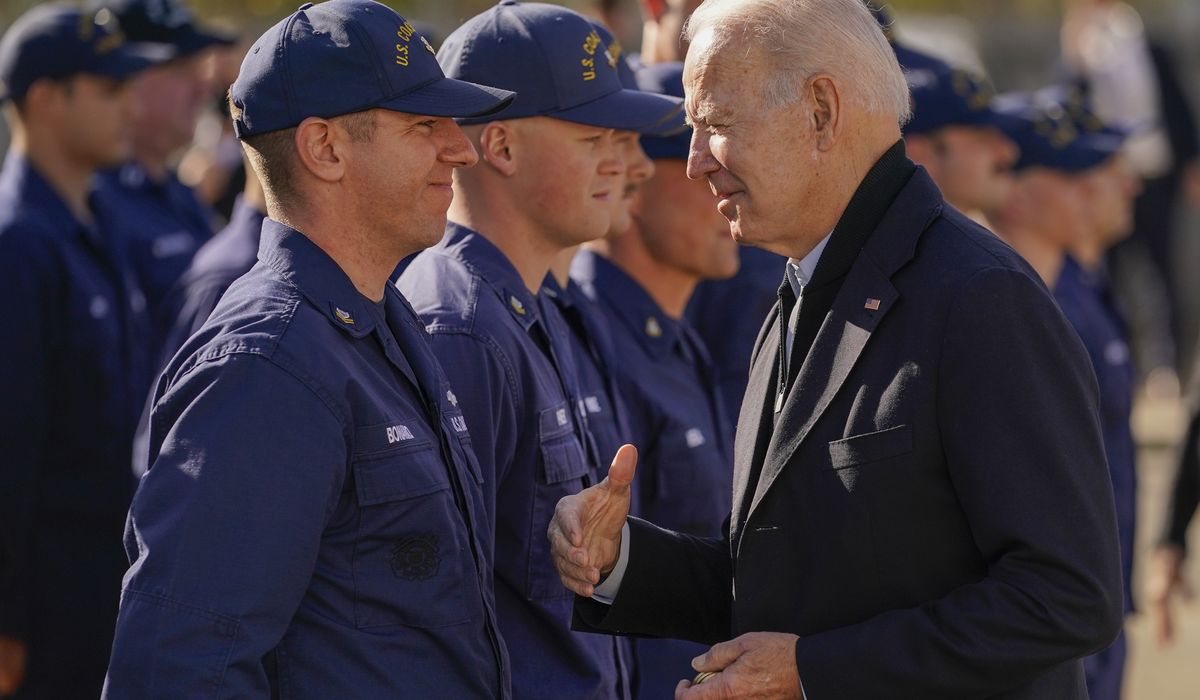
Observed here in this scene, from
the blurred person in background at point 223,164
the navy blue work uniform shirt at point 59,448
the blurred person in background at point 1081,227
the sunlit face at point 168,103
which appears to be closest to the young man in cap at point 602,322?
the navy blue work uniform shirt at point 59,448

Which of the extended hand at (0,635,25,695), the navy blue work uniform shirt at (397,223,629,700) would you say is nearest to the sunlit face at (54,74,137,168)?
the extended hand at (0,635,25,695)

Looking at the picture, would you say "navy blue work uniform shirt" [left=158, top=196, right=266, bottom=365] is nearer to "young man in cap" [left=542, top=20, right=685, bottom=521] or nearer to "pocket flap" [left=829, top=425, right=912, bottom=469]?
"young man in cap" [left=542, top=20, right=685, bottom=521]

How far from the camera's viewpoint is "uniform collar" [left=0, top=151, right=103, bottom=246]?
5.19 m

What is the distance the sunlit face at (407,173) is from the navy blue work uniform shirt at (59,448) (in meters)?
2.30

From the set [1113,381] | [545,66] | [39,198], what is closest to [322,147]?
[545,66]

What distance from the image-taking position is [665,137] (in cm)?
454

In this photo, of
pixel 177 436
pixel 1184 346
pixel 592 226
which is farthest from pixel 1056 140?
pixel 1184 346

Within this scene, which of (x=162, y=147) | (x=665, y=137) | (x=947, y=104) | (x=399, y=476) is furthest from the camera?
(x=162, y=147)

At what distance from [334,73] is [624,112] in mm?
1102

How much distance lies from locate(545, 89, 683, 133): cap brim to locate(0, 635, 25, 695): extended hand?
2374mm

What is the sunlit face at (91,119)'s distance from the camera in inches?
218

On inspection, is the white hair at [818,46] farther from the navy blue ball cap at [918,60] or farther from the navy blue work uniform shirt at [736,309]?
the navy blue ball cap at [918,60]

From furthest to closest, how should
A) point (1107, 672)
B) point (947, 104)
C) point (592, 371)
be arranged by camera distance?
point (947, 104) → point (1107, 672) → point (592, 371)

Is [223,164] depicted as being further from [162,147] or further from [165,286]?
[165,286]
